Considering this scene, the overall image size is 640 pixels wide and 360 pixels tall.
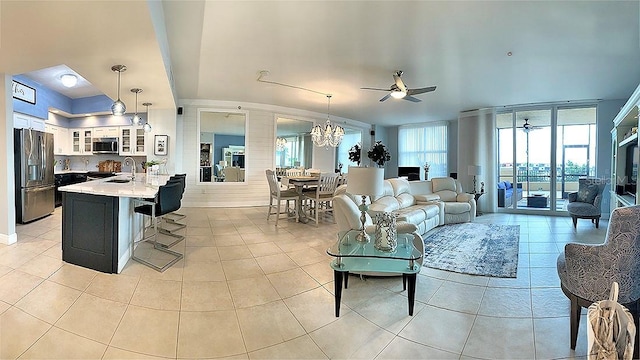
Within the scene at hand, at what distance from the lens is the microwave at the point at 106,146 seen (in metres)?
6.94

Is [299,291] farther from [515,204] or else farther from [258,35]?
[515,204]

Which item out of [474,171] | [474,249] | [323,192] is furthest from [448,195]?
[323,192]

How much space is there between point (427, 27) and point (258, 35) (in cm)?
186

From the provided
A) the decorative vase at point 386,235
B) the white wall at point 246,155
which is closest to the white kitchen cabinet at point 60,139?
the white wall at point 246,155

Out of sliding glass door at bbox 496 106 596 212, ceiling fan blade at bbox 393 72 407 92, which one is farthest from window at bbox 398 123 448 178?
ceiling fan blade at bbox 393 72 407 92

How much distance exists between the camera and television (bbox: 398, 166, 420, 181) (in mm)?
9005

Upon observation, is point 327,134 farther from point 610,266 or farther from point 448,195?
point 610,266

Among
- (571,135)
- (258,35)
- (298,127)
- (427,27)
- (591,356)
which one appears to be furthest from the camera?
(298,127)

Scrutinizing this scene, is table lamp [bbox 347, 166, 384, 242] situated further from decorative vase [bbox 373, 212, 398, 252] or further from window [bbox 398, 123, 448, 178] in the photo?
window [bbox 398, 123, 448, 178]

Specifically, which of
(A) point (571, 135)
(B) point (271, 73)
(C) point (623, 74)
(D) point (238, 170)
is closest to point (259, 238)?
(B) point (271, 73)

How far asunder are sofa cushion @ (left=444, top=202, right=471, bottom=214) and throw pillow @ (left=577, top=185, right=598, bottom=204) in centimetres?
203

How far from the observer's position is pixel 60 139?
283 inches

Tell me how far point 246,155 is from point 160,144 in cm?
189

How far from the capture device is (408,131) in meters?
10.1
